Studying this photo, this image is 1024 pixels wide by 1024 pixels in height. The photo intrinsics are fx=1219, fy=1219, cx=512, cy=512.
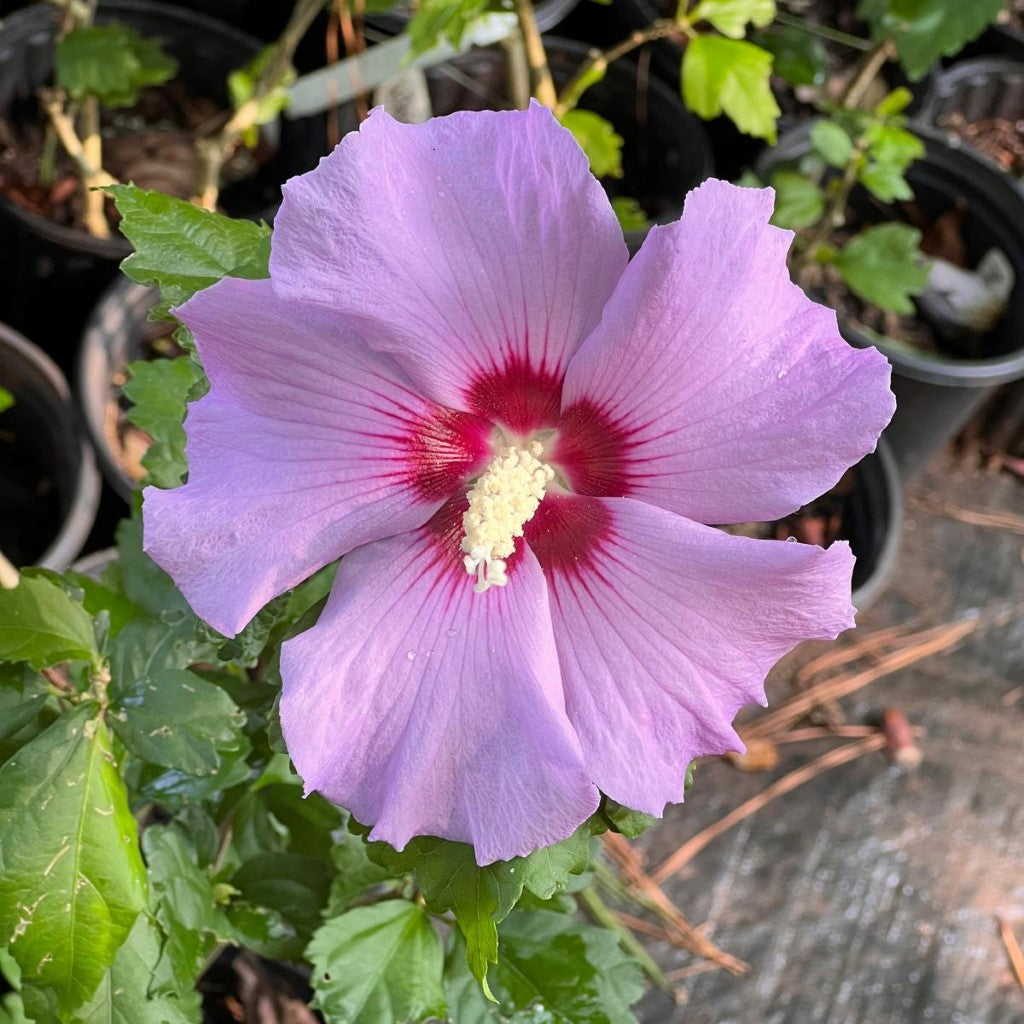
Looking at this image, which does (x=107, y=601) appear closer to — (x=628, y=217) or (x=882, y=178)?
(x=628, y=217)

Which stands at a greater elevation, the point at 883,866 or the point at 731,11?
the point at 731,11

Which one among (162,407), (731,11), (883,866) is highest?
(731,11)

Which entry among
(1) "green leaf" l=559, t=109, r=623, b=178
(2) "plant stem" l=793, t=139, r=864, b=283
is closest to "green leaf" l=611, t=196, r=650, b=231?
(1) "green leaf" l=559, t=109, r=623, b=178

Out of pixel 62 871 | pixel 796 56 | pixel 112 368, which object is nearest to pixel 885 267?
pixel 796 56

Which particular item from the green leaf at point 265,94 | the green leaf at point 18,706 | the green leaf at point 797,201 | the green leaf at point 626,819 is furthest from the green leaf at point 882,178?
the green leaf at point 18,706

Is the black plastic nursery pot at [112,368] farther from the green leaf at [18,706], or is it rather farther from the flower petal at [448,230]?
the flower petal at [448,230]

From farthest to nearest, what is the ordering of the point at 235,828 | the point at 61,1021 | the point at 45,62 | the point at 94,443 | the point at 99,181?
the point at 45,62 < the point at 99,181 < the point at 94,443 < the point at 235,828 < the point at 61,1021

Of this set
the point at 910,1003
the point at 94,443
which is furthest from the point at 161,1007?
the point at 910,1003

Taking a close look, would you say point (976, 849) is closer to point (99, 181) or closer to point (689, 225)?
point (689, 225)
